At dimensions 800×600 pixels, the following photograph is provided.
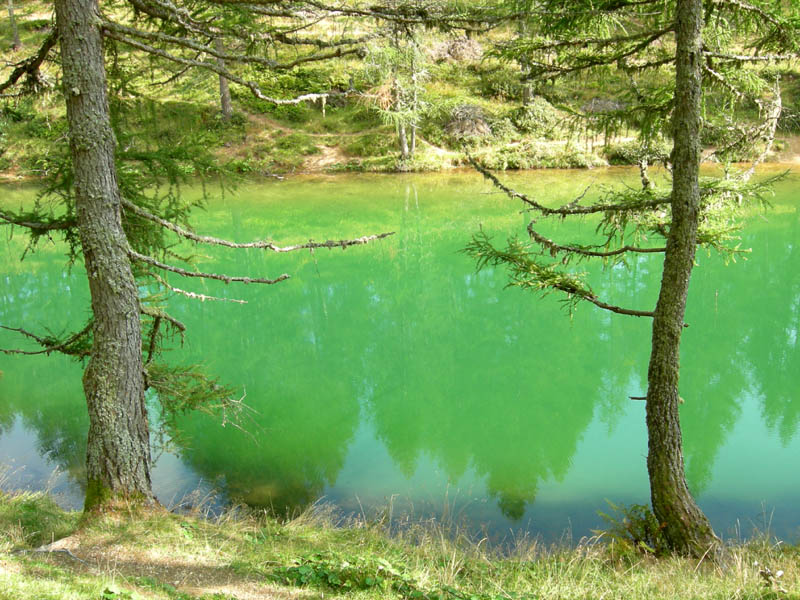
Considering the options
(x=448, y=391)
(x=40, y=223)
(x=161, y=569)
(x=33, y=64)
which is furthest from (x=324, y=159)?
(x=161, y=569)

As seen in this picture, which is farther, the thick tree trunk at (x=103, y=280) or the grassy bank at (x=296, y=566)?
the thick tree trunk at (x=103, y=280)

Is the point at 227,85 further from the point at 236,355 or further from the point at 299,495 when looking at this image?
the point at 299,495

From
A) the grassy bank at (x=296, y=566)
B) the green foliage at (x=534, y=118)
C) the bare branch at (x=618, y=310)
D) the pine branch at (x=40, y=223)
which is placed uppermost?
the green foliage at (x=534, y=118)

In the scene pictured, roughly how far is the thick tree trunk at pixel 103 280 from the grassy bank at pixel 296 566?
419 mm

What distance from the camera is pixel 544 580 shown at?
4.73 metres

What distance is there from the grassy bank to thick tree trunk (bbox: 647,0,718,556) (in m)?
0.36

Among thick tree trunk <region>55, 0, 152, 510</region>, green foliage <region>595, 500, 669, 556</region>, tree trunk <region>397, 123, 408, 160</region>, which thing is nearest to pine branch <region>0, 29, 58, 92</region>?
thick tree trunk <region>55, 0, 152, 510</region>

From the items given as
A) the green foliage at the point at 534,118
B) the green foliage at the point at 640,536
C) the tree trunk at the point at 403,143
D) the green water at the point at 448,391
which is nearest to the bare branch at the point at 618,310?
the green foliage at the point at 640,536

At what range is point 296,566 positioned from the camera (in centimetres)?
445

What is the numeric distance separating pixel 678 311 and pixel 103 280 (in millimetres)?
4580

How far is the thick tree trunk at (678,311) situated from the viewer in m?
4.82

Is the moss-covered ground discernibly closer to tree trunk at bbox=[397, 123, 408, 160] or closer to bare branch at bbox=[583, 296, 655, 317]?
tree trunk at bbox=[397, 123, 408, 160]

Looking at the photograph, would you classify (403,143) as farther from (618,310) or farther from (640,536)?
(640,536)

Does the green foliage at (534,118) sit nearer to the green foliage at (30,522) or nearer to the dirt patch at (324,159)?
the dirt patch at (324,159)
